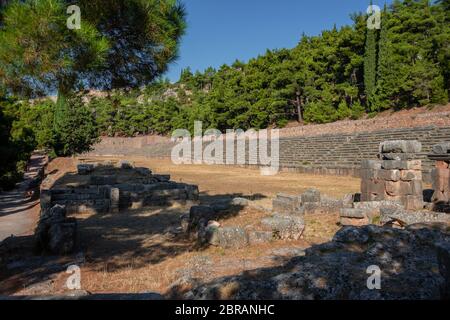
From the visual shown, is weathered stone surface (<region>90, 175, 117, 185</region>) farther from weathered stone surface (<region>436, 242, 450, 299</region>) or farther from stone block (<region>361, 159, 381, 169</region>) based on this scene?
weathered stone surface (<region>436, 242, 450, 299</region>)

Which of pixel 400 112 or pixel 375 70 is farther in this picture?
pixel 375 70

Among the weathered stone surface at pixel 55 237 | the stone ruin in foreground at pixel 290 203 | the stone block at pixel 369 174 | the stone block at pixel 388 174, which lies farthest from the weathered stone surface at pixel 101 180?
the stone block at pixel 388 174

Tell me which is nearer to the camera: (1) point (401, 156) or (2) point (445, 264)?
(2) point (445, 264)

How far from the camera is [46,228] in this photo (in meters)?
7.54

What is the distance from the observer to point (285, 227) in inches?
328

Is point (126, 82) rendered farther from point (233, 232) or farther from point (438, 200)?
point (438, 200)

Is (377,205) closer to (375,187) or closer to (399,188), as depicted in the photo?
(399,188)

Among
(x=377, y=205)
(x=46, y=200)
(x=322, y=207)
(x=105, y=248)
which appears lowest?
(x=105, y=248)

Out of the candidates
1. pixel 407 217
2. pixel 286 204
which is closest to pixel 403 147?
pixel 407 217

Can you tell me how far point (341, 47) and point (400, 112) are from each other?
1206cm

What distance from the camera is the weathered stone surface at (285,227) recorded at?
8289 millimetres

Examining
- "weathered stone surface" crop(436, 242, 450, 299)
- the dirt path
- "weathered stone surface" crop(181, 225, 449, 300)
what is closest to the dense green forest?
the dirt path
